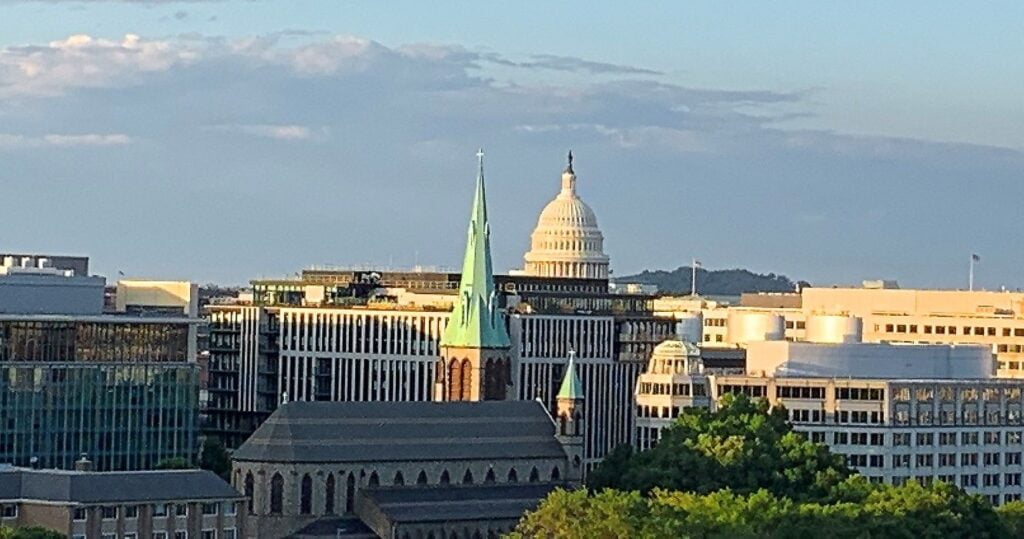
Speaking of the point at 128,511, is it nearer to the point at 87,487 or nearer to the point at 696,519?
the point at 87,487

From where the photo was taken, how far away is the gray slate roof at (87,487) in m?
189

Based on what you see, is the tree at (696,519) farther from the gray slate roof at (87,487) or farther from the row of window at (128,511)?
the gray slate roof at (87,487)

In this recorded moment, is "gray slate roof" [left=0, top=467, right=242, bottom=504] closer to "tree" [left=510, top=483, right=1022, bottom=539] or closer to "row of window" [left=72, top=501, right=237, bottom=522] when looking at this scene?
"row of window" [left=72, top=501, right=237, bottom=522]

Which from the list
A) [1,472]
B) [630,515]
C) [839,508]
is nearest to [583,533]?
[630,515]

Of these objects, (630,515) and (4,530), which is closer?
(4,530)

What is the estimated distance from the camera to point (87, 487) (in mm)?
190125

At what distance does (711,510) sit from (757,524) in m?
4.00

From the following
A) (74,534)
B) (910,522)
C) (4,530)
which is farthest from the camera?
(910,522)

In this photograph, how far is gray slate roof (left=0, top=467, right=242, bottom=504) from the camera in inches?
7456

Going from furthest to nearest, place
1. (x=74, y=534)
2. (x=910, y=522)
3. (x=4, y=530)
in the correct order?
(x=910, y=522) < (x=74, y=534) < (x=4, y=530)

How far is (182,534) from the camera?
196125mm

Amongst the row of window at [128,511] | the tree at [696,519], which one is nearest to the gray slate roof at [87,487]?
the row of window at [128,511]

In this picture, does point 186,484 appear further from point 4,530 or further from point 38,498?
point 4,530

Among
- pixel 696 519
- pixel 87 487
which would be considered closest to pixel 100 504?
pixel 87 487
